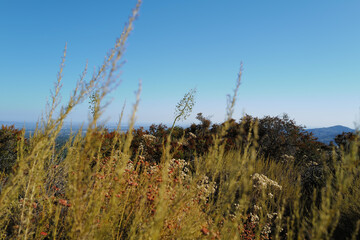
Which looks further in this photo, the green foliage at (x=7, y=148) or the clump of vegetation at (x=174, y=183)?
the green foliage at (x=7, y=148)

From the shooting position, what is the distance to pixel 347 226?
103 inches

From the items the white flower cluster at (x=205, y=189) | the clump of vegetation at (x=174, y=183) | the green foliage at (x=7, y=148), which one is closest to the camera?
the clump of vegetation at (x=174, y=183)

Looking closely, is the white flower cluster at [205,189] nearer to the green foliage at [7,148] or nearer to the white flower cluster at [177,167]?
the white flower cluster at [177,167]

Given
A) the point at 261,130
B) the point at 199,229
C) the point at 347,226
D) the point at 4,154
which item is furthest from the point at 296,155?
the point at 4,154

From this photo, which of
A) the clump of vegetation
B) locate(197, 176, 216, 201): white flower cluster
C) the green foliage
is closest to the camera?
the clump of vegetation

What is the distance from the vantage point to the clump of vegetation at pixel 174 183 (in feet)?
3.94

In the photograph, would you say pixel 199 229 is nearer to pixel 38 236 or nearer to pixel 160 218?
pixel 160 218

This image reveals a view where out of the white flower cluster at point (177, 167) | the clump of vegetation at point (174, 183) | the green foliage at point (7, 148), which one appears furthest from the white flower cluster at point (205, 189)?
the green foliage at point (7, 148)

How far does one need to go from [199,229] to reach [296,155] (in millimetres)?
7296

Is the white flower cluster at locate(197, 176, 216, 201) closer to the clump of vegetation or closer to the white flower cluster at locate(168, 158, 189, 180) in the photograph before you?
the clump of vegetation

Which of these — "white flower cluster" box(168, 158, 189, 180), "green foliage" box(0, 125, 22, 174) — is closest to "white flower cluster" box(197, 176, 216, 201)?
"white flower cluster" box(168, 158, 189, 180)

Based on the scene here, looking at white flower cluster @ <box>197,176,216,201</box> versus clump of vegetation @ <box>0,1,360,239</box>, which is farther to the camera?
white flower cluster @ <box>197,176,216,201</box>

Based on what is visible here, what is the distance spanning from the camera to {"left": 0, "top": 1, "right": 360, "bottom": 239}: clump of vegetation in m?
1.20

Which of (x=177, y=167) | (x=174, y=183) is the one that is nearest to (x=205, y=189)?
(x=174, y=183)
